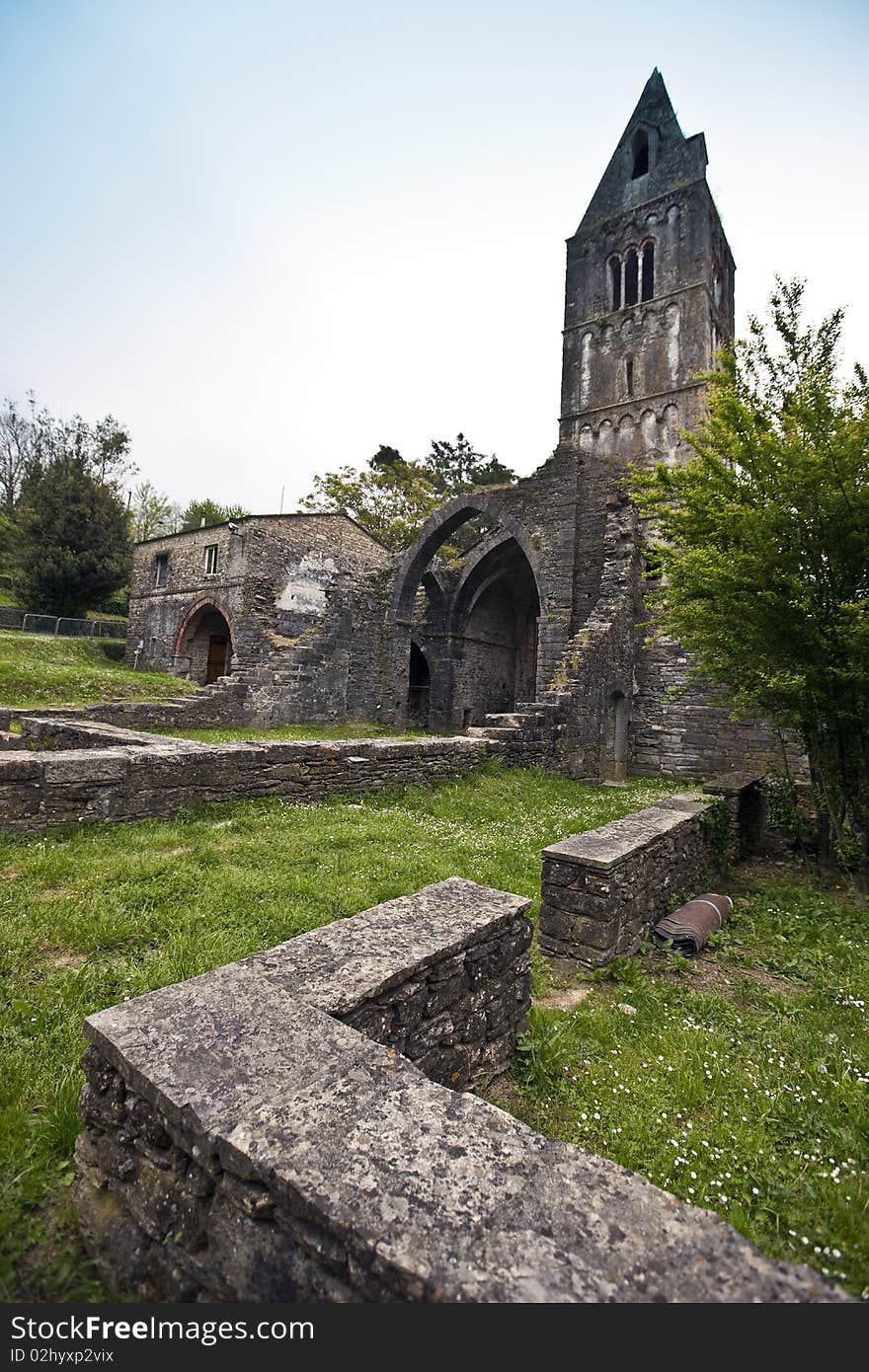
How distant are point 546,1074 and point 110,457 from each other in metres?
38.1

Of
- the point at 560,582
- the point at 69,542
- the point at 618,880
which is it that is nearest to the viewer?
the point at 618,880

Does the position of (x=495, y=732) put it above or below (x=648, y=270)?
below

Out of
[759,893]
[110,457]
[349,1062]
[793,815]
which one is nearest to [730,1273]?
[349,1062]

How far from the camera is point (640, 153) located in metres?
27.3

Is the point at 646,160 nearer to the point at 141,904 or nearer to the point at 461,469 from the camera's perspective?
the point at 461,469

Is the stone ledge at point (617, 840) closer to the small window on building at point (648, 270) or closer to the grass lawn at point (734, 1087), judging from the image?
the grass lawn at point (734, 1087)

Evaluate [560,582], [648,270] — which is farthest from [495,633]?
[648,270]

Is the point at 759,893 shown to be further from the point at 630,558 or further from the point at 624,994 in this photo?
the point at 630,558

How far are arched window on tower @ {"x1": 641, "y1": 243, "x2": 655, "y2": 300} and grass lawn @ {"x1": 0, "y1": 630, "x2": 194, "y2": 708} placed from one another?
25.2 metres

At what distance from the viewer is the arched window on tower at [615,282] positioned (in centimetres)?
2662

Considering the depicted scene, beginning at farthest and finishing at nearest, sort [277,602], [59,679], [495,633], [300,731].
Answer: [495,633] < [277,602] < [300,731] < [59,679]

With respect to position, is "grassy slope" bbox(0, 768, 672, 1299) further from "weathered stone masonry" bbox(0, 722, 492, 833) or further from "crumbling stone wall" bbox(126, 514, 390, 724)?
"crumbling stone wall" bbox(126, 514, 390, 724)

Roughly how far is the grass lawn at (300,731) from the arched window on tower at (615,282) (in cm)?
2188

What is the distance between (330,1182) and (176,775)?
5.57m
